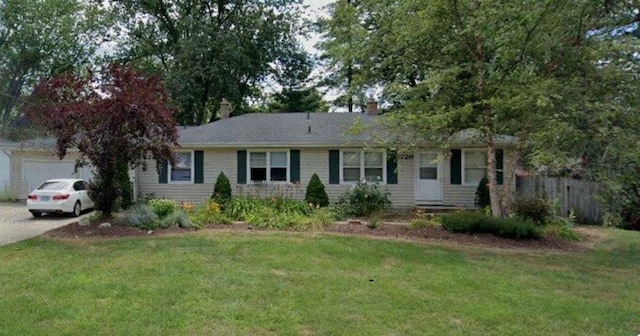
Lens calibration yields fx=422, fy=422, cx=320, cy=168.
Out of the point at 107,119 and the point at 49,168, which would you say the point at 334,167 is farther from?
the point at 49,168

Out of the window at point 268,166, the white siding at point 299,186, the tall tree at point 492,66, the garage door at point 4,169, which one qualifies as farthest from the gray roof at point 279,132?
the garage door at point 4,169

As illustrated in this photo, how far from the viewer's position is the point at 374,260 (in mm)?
7777

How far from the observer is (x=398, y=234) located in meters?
10.4

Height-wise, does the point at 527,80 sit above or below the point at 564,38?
below

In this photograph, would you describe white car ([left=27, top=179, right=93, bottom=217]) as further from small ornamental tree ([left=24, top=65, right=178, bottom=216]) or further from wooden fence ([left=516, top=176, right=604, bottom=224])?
wooden fence ([left=516, top=176, right=604, bottom=224])

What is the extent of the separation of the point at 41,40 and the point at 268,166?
21.3m

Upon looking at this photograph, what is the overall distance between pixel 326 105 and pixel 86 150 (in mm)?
22103

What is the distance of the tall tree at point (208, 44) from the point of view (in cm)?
2473

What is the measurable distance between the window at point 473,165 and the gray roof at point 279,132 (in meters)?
3.71

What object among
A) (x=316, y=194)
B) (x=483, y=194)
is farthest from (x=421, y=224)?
(x=316, y=194)

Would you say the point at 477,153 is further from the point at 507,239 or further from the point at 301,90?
the point at 301,90

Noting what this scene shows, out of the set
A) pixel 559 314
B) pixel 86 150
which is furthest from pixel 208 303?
Answer: pixel 86 150

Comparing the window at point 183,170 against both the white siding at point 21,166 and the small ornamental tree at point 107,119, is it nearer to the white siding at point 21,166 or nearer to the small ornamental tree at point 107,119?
the small ornamental tree at point 107,119

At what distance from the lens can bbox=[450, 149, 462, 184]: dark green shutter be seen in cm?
1538
